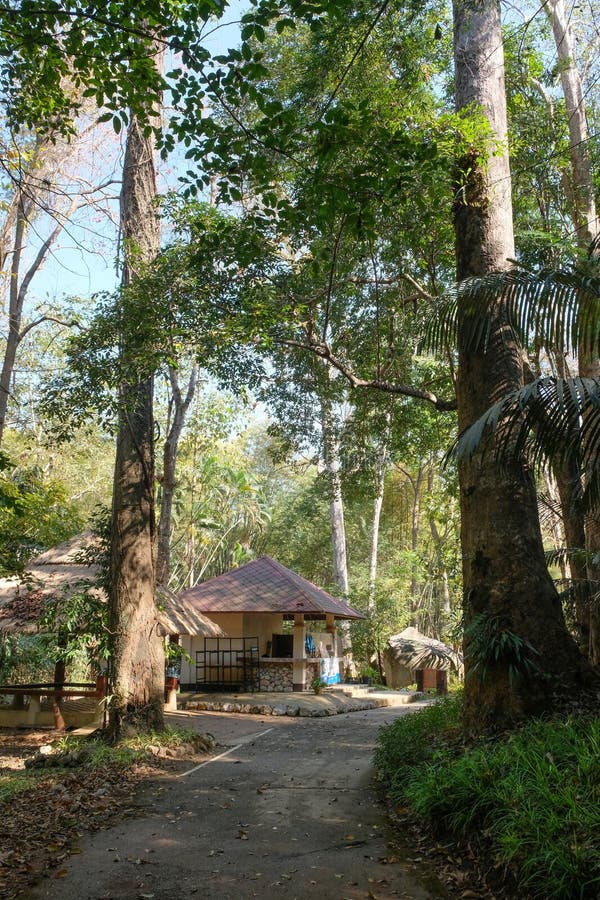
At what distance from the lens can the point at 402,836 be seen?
19.7 ft

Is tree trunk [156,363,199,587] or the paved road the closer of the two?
the paved road

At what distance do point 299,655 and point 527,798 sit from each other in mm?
17226

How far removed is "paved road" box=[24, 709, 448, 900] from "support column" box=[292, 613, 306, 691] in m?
11.5

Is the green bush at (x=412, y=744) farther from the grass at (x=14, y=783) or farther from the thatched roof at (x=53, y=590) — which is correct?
the thatched roof at (x=53, y=590)

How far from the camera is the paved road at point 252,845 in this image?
15.8 ft

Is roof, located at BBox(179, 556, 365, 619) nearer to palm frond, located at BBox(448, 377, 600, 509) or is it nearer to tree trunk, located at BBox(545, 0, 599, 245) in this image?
tree trunk, located at BBox(545, 0, 599, 245)

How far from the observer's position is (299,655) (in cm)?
2148

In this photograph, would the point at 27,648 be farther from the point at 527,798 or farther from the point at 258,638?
the point at 258,638

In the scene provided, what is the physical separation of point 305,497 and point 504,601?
28140 mm

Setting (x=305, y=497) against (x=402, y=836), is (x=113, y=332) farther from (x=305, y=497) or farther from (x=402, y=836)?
(x=305, y=497)

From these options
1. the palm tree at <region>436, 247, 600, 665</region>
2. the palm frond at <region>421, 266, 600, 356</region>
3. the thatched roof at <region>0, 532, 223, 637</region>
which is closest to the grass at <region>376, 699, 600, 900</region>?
the palm tree at <region>436, 247, 600, 665</region>

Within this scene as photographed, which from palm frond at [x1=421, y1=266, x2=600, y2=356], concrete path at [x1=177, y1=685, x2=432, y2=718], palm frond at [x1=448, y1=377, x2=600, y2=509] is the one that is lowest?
concrete path at [x1=177, y1=685, x2=432, y2=718]

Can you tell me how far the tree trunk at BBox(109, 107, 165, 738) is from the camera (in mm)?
10547

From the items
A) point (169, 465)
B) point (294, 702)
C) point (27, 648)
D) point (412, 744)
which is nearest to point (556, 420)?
point (412, 744)
